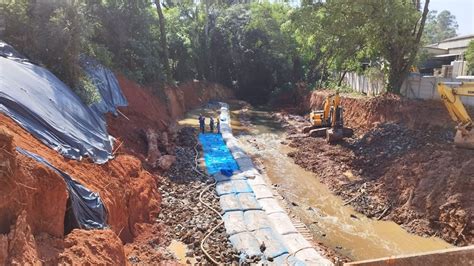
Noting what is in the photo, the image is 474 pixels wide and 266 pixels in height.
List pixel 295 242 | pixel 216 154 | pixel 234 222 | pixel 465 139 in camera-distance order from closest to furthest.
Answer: pixel 295 242 → pixel 234 222 → pixel 465 139 → pixel 216 154

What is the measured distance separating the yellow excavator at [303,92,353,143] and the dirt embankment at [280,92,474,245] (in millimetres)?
527

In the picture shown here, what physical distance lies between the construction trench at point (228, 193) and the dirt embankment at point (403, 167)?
0.05 m

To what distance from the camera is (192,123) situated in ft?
89.6

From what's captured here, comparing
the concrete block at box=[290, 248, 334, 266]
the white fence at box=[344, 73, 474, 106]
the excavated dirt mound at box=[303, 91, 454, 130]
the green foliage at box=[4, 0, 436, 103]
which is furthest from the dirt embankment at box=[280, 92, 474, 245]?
the concrete block at box=[290, 248, 334, 266]

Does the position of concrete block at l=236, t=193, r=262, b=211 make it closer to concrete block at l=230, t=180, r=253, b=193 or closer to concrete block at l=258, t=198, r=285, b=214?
concrete block at l=258, t=198, r=285, b=214

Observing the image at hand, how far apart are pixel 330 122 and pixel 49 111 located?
1558 centimetres

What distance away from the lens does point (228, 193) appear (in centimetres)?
1345

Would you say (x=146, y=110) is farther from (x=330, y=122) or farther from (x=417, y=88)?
(x=417, y=88)

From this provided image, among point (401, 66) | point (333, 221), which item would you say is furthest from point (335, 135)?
point (333, 221)

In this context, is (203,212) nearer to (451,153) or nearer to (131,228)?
(131,228)

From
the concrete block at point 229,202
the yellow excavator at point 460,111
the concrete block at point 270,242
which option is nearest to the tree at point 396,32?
the yellow excavator at point 460,111

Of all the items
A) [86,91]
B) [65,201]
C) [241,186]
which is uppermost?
[86,91]

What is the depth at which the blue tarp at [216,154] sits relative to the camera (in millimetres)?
16453

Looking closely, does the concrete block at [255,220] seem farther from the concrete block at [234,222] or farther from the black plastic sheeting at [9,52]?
the black plastic sheeting at [9,52]
